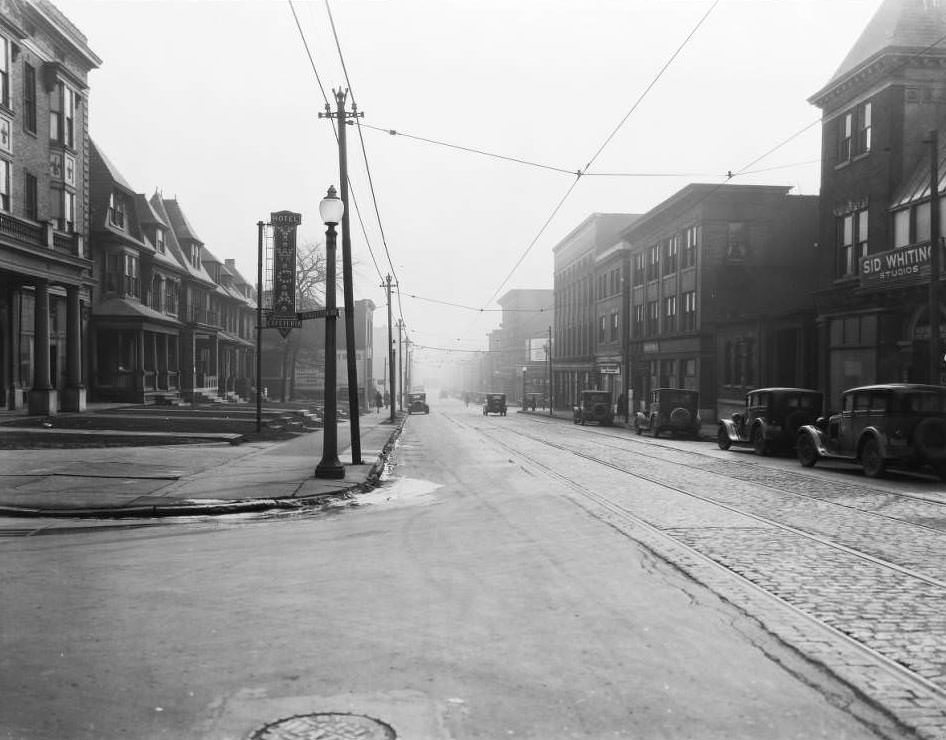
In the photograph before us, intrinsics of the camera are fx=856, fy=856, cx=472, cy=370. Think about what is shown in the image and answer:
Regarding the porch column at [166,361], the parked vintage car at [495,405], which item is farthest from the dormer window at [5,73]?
the parked vintage car at [495,405]

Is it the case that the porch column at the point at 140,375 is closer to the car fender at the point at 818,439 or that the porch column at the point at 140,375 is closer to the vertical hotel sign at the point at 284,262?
the vertical hotel sign at the point at 284,262

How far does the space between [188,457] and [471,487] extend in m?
6.90

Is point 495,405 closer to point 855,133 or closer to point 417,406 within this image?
point 417,406

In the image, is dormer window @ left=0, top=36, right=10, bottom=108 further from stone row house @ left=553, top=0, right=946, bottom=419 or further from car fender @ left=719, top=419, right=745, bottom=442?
stone row house @ left=553, top=0, right=946, bottom=419

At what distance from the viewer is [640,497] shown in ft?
44.3

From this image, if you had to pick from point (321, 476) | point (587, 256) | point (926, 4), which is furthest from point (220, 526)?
point (587, 256)

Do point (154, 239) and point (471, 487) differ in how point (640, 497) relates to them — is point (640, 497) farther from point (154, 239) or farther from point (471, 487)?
point (154, 239)

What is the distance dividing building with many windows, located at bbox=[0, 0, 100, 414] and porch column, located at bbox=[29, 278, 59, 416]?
0.10 ft

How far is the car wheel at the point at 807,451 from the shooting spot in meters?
20.5

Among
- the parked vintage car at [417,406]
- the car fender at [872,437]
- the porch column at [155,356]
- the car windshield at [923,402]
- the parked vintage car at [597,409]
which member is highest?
the porch column at [155,356]

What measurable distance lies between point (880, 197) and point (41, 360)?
92.8 feet

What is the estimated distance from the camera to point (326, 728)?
4.13m

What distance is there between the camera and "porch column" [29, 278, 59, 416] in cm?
2614

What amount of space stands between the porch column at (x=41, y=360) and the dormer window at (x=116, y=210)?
1191 cm
